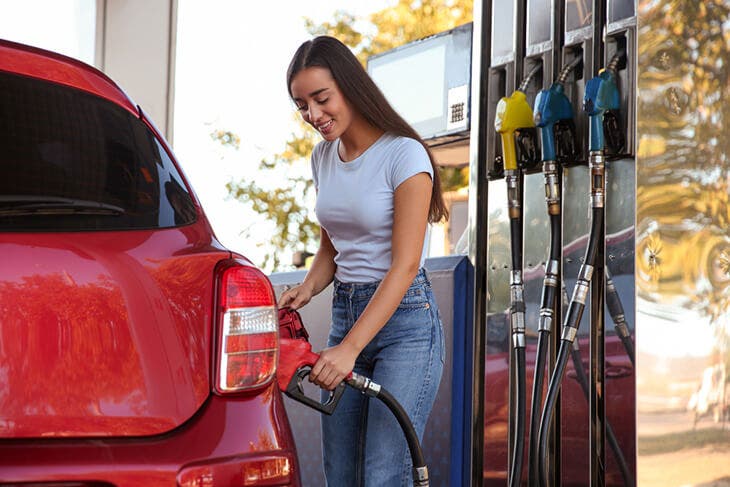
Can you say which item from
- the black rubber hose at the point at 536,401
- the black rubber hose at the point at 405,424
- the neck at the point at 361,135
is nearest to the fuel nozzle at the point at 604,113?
the black rubber hose at the point at 536,401

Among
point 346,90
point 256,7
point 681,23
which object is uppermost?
point 256,7

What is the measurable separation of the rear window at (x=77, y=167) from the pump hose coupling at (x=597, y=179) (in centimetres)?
174

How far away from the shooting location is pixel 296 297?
2.93 m

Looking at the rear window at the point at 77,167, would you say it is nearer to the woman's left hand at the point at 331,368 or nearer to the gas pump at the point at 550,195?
the woman's left hand at the point at 331,368

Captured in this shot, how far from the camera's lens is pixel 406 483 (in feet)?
8.92

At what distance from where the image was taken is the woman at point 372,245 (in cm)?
264

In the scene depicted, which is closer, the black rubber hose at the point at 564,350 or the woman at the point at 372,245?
the woman at the point at 372,245

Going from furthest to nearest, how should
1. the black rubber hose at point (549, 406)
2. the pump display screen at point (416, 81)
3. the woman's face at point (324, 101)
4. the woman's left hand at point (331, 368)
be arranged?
1. the pump display screen at point (416, 81)
2. the black rubber hose at point (549, 406)
3. the woman's face at point (324, 101)
4. the woman's left hand at point (331, 368)

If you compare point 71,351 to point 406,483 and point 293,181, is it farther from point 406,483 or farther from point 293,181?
point 293,181

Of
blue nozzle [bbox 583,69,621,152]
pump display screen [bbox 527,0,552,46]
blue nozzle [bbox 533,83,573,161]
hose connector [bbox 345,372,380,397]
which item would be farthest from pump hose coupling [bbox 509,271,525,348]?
hose connector [bbox 345,372,380,397]

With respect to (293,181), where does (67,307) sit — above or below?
below

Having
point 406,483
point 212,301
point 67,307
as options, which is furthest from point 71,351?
point 406,483

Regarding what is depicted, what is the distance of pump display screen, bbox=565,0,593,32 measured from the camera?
151 inches

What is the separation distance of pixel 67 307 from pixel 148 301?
A: 15cm
